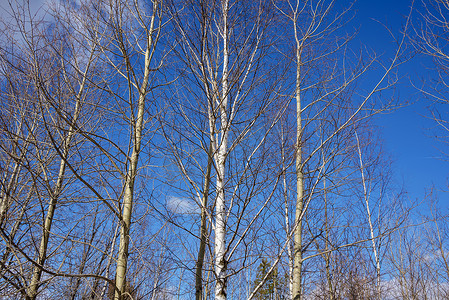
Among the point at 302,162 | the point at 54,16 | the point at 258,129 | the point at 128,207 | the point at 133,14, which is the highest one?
the point at 133,14

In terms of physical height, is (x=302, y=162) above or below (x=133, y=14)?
below

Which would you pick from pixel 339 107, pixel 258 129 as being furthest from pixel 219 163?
pixel 339 107

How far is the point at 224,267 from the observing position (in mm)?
2771

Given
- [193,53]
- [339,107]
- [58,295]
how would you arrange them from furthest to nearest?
[58,295] < [339,107] < [193,53]

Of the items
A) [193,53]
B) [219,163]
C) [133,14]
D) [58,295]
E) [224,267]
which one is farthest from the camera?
[58,295]

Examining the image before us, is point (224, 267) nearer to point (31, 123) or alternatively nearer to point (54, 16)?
point (54, 16)

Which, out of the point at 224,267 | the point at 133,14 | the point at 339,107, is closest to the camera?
the point at 224,267

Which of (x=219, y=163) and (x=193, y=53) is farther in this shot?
(x=193, y=53)

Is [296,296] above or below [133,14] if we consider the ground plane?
below

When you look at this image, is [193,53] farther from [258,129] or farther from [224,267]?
[224,267]

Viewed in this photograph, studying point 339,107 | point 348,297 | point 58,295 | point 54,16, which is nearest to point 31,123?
point 54,16

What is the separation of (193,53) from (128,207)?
1742mm

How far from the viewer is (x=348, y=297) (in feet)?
23.9

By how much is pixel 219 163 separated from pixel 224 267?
0.99 m
